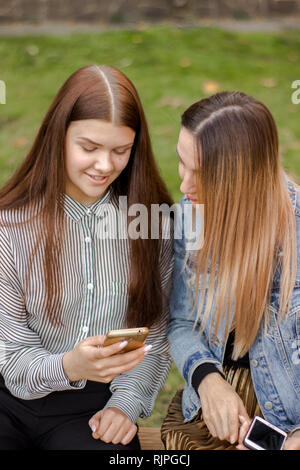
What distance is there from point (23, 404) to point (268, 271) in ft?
3.00

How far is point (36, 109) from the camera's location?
5.39 m

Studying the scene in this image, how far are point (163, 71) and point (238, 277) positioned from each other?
420cm

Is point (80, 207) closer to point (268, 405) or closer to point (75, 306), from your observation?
point (75, 306)

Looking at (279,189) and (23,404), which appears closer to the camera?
(279,189)

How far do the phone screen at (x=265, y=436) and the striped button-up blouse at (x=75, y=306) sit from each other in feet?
1.36

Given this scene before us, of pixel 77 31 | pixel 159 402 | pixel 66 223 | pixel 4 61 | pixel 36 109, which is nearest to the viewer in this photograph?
pixel 66 223

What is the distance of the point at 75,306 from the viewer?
2105 mm

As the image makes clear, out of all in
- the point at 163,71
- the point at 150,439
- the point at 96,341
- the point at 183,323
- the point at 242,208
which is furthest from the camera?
the point at 163,71

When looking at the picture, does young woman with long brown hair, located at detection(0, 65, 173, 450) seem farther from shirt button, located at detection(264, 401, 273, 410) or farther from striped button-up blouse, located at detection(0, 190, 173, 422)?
shirt button, located at detection(264, 401, 273, 410)

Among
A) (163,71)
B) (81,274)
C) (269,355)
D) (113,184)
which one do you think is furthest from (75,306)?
(163,71)

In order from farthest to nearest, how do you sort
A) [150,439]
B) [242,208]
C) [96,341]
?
[150,439]
[242,208]
[96,341]

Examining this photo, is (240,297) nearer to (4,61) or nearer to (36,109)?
(36,109)

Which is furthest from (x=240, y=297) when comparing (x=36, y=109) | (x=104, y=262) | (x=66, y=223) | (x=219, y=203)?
(x=36, y=109)

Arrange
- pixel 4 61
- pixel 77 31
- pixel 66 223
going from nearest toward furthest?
pixel 66 223, pixel 4 61, pixel 77 31
